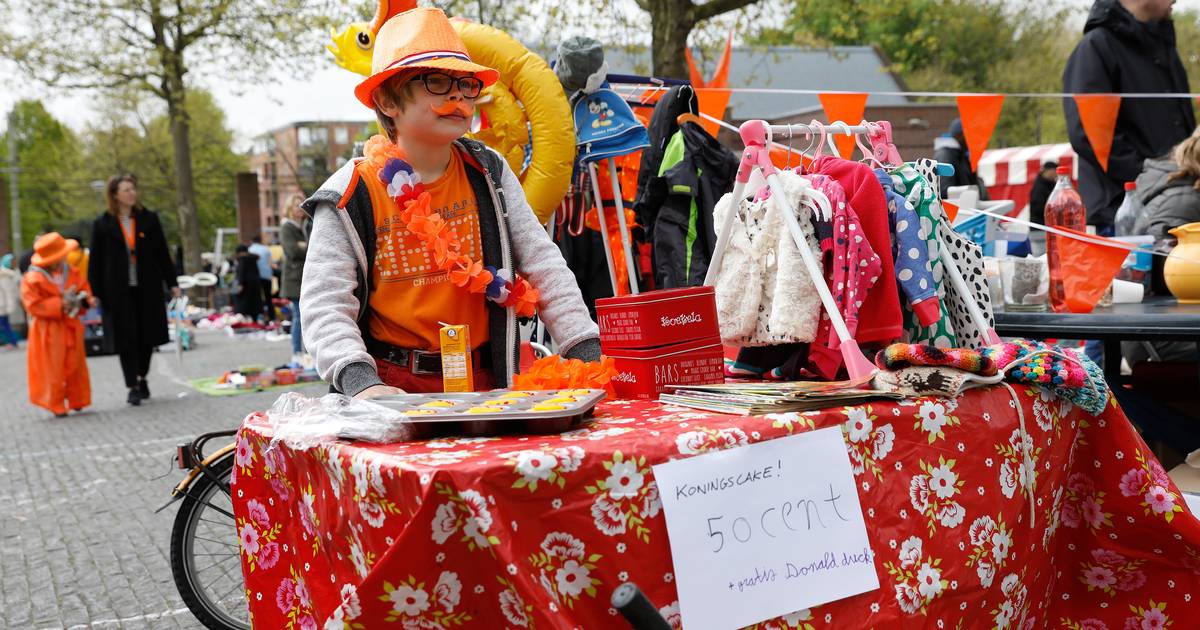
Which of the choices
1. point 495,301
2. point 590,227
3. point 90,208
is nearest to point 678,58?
point 590,227

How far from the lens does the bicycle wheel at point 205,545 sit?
3367 millimetres

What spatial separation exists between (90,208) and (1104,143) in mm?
54528

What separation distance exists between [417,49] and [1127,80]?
4.43 m

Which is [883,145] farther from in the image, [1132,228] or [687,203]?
[1132,228]

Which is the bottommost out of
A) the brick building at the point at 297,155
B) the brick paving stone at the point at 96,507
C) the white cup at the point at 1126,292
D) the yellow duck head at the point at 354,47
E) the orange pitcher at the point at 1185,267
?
the brick paving stone at the point at 96,507

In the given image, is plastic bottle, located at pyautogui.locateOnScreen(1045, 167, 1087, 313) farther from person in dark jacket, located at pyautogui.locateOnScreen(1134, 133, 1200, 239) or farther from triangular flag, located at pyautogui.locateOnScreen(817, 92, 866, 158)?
triangular flag, located at pyautogui.locateOnScreen(817, 92, 866, 158)

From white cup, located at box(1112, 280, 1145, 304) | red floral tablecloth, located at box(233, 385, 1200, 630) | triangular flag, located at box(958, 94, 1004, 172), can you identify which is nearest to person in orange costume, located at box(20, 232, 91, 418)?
triangular flag, located at box(958, 94, 1004, 172)

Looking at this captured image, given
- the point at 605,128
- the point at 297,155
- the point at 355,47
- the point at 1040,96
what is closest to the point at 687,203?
the point at 605,128

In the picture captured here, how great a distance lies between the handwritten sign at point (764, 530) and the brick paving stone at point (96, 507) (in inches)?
104

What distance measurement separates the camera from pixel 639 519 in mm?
1654

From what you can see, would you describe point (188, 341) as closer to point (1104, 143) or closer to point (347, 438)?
point (1104, 143)

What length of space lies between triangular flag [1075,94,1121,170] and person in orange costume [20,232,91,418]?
831 cm

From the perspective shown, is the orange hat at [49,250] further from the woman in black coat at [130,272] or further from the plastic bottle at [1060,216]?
the plastic bottle at [1060,216]

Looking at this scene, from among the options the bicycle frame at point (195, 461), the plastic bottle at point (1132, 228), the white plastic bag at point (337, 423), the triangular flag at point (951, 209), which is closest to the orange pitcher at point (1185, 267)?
the plastic bottle at point (1132, 228)
